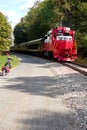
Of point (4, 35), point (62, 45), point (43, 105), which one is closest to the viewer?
point (43, 105)

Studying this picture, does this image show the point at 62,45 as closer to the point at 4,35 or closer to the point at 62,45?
the point at 62,45

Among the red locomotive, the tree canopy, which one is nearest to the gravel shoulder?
the red locomotive

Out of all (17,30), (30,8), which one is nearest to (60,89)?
(30,8)

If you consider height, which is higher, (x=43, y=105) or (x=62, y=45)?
(x=62, y=45)

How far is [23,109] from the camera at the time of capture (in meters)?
13.7

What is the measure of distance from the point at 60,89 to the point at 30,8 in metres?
96.6

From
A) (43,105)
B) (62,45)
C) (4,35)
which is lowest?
(43,105)

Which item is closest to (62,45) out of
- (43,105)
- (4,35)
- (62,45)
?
(62,45)

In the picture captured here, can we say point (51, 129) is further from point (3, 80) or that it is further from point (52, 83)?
point (3, 80)

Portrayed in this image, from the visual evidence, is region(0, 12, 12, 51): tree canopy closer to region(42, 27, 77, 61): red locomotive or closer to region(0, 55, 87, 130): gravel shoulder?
region(42, 27, 77, 61): red locomotive

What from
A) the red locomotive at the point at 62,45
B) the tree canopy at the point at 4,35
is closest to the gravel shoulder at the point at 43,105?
the red locomotive at the point at 62,45

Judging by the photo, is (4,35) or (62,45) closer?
(62,45)

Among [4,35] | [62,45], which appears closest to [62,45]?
[62,45]

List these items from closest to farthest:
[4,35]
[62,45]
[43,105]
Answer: [43,105]
[62,45]
[4,35]
